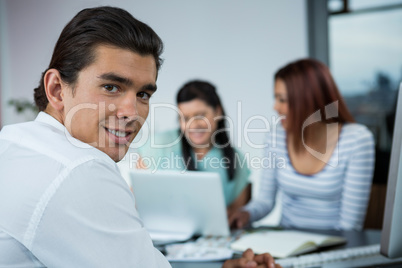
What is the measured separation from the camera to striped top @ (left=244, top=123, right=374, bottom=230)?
1.82 m

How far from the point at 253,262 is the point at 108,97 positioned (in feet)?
1.89

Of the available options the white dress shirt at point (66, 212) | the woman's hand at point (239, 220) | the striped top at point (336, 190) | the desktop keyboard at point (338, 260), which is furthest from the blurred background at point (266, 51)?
the white dress shirt at point (66, 212)

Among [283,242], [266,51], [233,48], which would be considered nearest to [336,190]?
[283,242]

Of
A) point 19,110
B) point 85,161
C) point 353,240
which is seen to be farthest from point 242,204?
point 19,110

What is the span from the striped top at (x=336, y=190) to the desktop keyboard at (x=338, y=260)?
57 cm

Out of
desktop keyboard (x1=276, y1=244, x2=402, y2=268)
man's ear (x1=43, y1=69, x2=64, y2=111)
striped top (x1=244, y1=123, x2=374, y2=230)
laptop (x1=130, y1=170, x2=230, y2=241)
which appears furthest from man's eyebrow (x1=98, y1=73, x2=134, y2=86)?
striped top (x1=244, y1=123, x2=374, y2=230)

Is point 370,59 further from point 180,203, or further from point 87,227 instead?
point 87,227

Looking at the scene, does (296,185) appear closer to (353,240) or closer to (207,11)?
(353,240)

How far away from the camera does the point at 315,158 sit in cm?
196

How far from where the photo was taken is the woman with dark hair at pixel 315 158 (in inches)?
72.8

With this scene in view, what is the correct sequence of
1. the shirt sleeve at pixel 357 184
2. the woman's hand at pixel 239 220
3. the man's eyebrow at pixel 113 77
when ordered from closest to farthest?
the man's eyebrow at pixel 113 77, the woman's hand at pixel 239 220, the shirt sleeve at pixel 357 184

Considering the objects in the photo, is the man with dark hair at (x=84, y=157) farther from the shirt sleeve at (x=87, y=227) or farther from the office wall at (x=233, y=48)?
the office wall at (x=233, y=48)

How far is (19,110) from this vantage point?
350cm

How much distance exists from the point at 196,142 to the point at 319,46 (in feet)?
5.13
